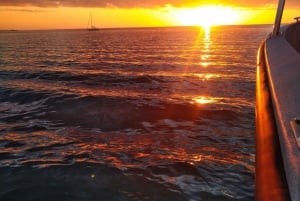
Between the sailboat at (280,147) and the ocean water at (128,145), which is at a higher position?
the sailboat at (280,147)

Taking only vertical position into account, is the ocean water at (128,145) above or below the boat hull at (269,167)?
below

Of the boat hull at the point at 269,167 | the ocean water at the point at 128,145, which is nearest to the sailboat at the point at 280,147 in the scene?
the boat hull at the point at 269,167

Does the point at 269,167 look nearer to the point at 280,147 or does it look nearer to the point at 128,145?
the point at 280,147

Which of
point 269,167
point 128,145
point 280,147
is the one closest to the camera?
point 269,167

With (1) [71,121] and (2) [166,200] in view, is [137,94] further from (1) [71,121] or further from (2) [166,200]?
(2) [166,200]

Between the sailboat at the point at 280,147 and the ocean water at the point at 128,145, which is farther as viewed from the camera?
the ocean water at the point at 128,145

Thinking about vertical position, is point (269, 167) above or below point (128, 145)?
above

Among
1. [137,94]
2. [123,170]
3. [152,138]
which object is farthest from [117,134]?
[137,94]

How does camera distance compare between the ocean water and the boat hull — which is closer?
the boat hull

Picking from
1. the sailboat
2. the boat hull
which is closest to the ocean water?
the sailboat

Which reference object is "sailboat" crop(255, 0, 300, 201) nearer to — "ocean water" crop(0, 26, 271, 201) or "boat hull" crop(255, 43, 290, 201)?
"boat hull" crop(255, 43, 290, 201)

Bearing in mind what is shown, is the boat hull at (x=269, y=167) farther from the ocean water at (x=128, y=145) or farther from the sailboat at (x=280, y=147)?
the ocean water at (x=128, y=145)

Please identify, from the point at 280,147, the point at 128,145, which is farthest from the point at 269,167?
the point at 128,145

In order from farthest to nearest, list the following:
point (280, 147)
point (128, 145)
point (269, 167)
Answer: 1. point (128, 145)
2. point (280, 147)
3. point (269, 167)
